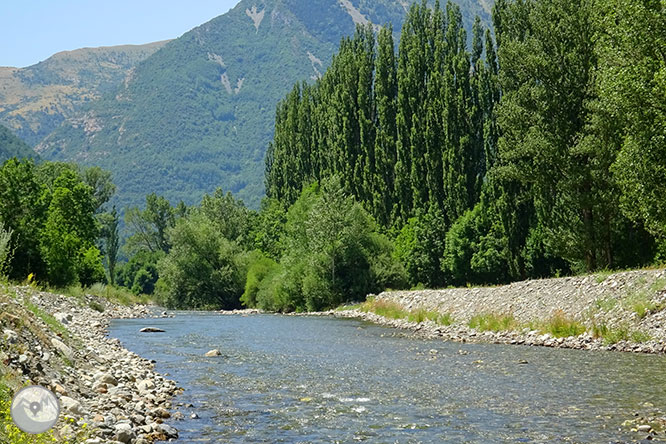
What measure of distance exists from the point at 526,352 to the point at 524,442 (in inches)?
481

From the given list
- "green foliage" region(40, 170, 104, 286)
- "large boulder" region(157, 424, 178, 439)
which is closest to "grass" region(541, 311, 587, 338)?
"large boulder" region(157, 424, 178, 439)

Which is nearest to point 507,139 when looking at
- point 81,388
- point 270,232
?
point 81,388

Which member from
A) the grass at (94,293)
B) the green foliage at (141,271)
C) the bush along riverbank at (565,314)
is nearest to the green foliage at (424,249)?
the bush along riverbank at (565,314)

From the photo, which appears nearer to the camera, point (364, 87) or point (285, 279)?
point (285, 279)

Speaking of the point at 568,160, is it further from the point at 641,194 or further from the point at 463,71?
the point at 463,71

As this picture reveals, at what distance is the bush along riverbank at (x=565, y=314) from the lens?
21.4 metres

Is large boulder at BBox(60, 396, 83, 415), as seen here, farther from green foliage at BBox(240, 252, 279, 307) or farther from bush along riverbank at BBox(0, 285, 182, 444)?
green foliage at BBox(240, 252, 279, 307)

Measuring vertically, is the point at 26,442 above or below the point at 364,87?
below

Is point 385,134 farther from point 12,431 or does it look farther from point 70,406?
point 12,431

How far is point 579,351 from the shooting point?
841 inches

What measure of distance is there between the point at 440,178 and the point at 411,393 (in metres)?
40.4

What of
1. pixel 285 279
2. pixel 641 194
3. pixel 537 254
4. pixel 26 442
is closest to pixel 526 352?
pixel 641 194

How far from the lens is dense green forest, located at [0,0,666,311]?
28.2 meters

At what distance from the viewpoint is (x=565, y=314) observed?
2470cm
